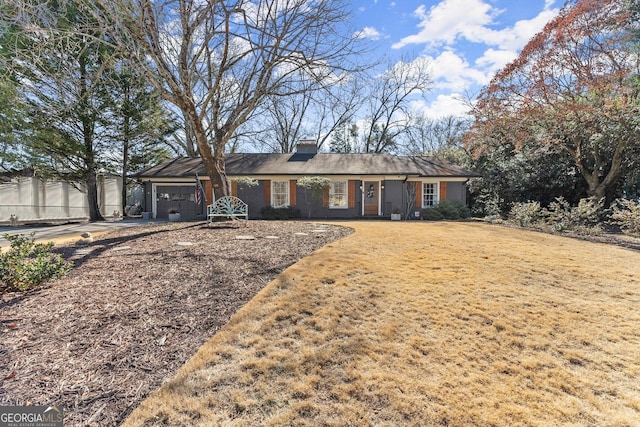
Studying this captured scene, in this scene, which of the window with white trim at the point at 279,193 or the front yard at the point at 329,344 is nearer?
the front yard at the point at 329,344

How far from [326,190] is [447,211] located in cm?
628

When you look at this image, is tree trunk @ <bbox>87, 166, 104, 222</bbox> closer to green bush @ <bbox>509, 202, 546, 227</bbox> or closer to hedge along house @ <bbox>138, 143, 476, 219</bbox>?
hedge along house @ <bbox>138, 143, 476, 219</bbox>

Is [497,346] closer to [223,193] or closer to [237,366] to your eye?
[237,366]

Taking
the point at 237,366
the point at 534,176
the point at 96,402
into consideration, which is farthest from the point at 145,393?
the point at 534,176

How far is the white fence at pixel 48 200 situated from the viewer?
15164 mm

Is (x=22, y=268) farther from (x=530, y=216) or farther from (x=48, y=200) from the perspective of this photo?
(x=48, y=200)

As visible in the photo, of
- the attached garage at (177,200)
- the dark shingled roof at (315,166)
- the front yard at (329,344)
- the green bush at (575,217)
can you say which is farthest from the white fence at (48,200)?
the green bush at (575,217)

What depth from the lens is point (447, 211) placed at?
596 inches

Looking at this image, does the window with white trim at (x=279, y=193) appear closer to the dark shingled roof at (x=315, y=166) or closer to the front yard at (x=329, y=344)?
the dark shingled roof at (x=315, y=166)

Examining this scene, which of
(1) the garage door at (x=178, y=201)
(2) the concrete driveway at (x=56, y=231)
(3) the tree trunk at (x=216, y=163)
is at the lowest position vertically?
(2) the concrete driveway at (x=56, y=231)

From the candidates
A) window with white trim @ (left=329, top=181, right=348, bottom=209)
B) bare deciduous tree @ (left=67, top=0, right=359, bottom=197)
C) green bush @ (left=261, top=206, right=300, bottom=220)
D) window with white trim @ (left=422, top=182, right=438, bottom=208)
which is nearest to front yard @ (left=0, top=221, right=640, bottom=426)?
bare deciduous tree @ (left=67, top=0, right=359, bottom=197)

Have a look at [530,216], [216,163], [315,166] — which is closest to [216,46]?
[216,163]

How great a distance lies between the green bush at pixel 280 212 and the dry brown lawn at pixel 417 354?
424 inches

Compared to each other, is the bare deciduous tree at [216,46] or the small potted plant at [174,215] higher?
Result: the bare deciduous tree at [216,46]
